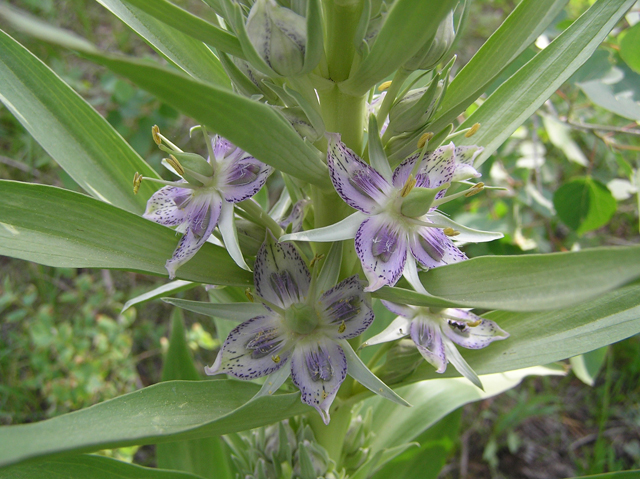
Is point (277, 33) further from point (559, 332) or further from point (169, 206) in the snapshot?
point (559, 332)

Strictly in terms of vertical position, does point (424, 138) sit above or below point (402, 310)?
above

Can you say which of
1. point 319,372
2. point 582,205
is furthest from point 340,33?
point 582,205

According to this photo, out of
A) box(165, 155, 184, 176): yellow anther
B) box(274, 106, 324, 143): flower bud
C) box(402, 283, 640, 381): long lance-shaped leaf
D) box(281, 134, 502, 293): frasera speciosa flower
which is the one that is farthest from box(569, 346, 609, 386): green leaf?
box(165, 155, 184, 176): yellow anther

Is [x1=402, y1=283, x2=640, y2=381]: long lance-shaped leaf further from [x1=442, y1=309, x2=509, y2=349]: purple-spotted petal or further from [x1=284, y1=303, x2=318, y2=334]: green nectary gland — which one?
[x1=284, y1=303, x2=318, y2=334]: green nectary gland

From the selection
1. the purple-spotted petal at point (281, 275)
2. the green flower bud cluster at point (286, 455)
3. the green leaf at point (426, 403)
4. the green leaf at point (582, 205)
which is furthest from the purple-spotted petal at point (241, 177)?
the green leaf at point (582, 205)

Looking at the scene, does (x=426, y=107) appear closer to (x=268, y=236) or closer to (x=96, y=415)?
(x=268, y=236)

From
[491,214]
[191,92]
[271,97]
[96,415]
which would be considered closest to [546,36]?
[491,214]
